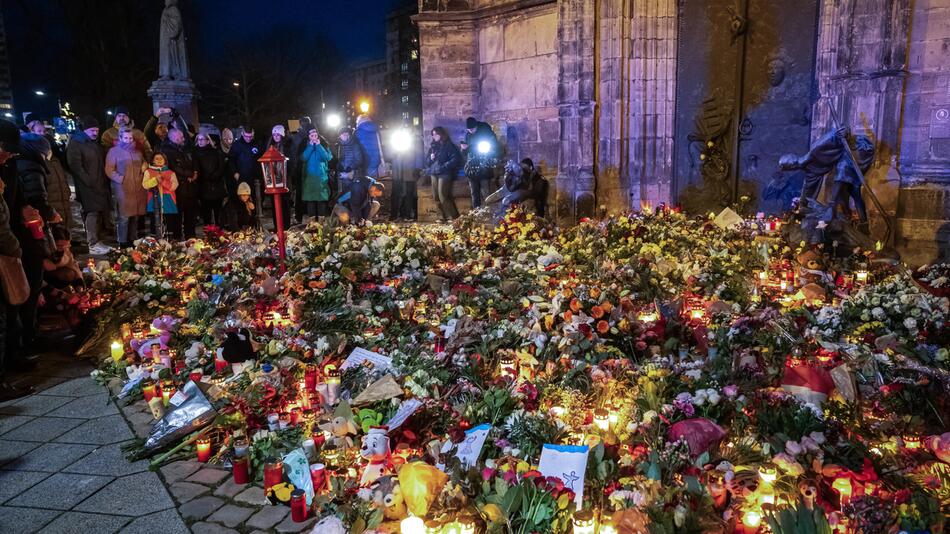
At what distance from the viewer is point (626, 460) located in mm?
3375

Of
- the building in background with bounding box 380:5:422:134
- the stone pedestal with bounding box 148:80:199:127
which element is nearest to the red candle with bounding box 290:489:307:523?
the stone pedestal with bounding box 148:80:199:127

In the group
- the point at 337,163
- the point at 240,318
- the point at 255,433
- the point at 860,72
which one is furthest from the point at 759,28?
the point at 255,433

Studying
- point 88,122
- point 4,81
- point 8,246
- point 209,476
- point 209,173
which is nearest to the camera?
point 209,476

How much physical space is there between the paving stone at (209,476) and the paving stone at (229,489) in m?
0.07

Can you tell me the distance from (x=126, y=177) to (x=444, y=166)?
5.42 meters

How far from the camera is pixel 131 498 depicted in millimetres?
3674

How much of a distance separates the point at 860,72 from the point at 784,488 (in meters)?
6.80

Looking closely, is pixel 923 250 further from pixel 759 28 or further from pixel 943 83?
pixel 759 28

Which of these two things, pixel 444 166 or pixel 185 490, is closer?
pixel 185 490

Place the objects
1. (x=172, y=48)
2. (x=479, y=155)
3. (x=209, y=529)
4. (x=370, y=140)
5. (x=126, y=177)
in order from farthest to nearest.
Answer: (x=172, y=48)
(x=370, y=140)
(x=479, y=155)
(x=126, y=177)
(x=209, y=529)

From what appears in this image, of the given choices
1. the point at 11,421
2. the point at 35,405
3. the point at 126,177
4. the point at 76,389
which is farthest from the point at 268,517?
the point at 126,177

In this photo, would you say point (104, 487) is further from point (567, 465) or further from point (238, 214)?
point (238, 214)

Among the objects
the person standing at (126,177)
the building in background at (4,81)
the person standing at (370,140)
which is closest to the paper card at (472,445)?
the person standing at (126,177)

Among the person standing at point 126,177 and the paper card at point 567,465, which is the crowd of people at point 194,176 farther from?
the paper card at point 567,465
